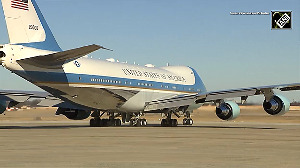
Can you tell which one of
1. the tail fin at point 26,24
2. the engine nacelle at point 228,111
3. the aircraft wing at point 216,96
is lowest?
the engine nacelle at point 228,111

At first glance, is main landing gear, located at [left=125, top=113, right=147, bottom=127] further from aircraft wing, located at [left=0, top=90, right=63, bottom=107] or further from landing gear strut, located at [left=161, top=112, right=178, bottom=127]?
aircraft wing, located at [left=0, top=90, right=63, bottom=107]

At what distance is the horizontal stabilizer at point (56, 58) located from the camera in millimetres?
27122

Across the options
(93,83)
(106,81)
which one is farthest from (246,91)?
(93,83)

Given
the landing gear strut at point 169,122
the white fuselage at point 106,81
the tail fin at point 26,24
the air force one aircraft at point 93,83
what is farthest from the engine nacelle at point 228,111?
the tail fin at point 26,24

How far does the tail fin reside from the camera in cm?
2812

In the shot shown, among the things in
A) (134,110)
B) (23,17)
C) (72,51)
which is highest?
(23,17)

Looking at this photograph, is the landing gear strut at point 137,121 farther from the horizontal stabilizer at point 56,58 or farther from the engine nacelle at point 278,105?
the horizontal stabilizer at point 56,58

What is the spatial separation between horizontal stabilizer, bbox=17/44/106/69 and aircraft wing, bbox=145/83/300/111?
11.4 metres

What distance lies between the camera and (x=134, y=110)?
38844 mm

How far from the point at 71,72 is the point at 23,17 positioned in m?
4.69

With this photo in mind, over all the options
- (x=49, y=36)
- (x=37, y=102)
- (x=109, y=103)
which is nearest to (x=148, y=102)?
(x=109, y=103)

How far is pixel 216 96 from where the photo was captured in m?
35.7

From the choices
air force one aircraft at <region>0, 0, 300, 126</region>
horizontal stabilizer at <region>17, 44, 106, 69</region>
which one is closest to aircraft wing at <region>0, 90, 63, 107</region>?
air force one aircraft at <region>0, 0, 300, 126</region>

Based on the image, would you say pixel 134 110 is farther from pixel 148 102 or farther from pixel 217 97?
pixel 217 97
